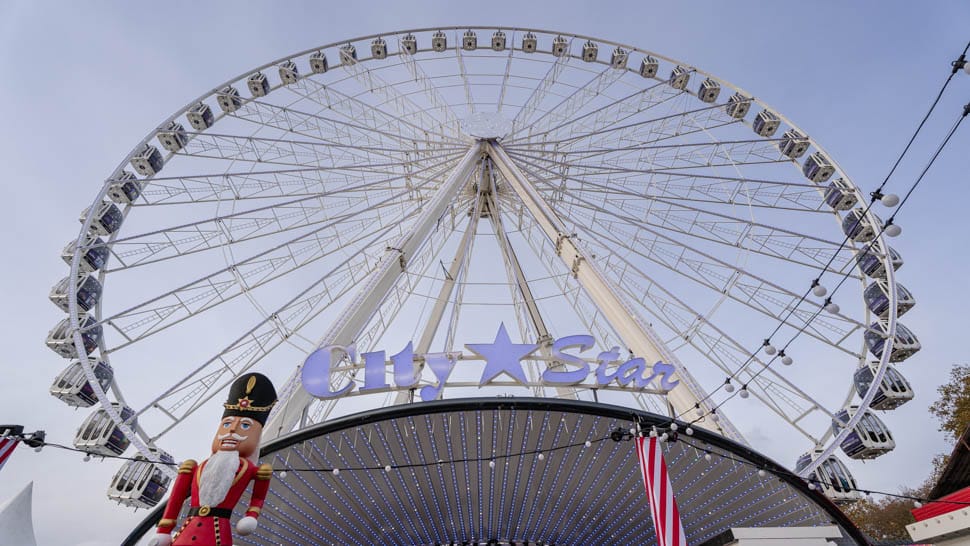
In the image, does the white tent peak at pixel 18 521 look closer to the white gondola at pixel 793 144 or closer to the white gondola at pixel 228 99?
the white gondola at pixel 228 99

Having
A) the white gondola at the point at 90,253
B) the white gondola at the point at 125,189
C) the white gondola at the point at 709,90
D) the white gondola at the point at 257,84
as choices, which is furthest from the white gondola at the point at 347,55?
the white gondola at the point at 709,90

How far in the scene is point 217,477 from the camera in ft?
21.5

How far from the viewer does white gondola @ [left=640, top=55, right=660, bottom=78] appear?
23828mm

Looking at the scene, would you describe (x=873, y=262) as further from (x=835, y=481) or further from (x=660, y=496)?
(x=660, y=496)

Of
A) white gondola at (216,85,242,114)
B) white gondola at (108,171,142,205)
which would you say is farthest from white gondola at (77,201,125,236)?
white gondola at (216,85,242,114)

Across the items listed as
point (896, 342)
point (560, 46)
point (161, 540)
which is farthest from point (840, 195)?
point (161, 540)

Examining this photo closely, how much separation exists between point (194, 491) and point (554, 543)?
1306 cm

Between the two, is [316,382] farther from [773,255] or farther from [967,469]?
[967,469]

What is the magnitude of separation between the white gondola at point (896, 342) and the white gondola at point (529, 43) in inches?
687

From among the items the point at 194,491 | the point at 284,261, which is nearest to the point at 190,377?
the point at 284,261

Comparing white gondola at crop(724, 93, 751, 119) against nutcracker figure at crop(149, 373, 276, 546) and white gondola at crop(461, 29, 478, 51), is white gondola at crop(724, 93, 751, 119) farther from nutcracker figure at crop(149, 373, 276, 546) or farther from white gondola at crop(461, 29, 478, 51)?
nutcracker figure at crop(149, 373, 276, 546)

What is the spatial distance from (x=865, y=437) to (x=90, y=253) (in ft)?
74.8

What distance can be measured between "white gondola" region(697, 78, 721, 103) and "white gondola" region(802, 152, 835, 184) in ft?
15.7

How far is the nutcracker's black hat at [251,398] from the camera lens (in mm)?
7289
